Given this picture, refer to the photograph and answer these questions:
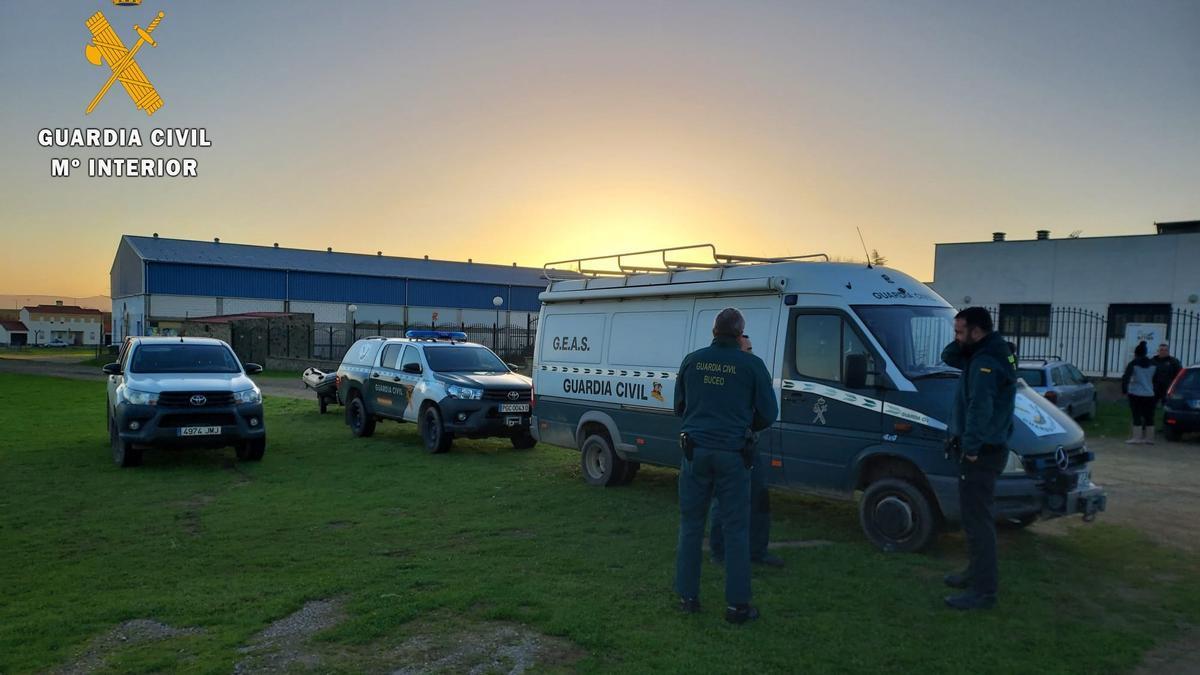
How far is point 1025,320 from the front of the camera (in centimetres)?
2728

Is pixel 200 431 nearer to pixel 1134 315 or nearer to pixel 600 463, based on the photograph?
pixel 600 463

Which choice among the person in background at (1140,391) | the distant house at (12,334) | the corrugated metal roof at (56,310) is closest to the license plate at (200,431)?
the person in background at (1140,391)

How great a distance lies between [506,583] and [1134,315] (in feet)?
84.7

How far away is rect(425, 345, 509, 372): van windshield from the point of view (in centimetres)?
1424

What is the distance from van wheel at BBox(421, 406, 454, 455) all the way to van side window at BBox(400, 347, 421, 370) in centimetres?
117

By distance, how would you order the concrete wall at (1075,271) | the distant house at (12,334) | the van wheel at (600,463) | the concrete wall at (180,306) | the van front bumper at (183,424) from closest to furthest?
the van wheel at (600,463) < the van front bumper at (183,424) < the concrete wall at (1075,271) < the concrete wall at (180,306) < the distant house at (12,334)

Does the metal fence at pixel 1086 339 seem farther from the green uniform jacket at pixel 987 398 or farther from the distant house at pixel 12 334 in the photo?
the distant house at pixel 12 334

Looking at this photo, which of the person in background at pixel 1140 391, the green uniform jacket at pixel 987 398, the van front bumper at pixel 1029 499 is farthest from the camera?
the person in background at pixel 1140 391

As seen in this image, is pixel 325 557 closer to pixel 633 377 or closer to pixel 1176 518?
pixel 633 377

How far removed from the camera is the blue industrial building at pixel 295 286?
54625mm

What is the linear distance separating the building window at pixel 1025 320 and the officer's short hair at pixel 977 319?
→ 23.0m

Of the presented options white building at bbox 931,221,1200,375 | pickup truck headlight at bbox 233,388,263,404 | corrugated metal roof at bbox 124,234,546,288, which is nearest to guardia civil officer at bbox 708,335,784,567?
pickup truck headlight at bbox 233,388,263,404

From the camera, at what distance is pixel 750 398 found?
18.1 feet

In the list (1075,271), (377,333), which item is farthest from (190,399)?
(377,333)
